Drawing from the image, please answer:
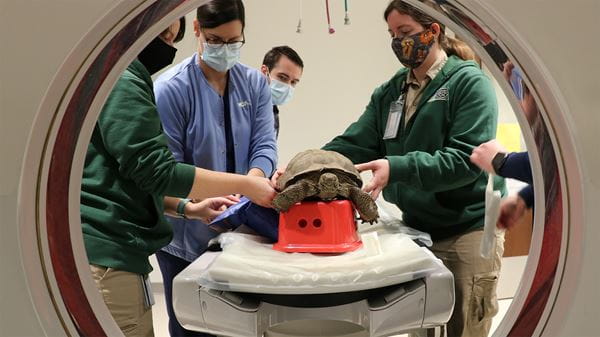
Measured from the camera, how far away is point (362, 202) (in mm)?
1396

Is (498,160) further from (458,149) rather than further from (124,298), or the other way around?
(124,298)

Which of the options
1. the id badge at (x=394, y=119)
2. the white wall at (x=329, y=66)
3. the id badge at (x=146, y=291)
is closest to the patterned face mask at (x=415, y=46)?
the id badge at (x=394, y=119)

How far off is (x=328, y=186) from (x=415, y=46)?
45cm

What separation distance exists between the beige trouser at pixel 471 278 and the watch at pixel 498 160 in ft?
1.48

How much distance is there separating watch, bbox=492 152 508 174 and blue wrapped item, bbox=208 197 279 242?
1.81 feet

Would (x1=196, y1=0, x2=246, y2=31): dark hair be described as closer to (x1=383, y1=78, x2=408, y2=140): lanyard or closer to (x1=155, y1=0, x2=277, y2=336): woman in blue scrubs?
(x1=155, y1=0, x2=277, y2=336): woman in blue scrubs

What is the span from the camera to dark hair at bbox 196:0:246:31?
4.81 ft

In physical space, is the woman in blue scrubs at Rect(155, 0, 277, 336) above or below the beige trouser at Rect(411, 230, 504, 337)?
above

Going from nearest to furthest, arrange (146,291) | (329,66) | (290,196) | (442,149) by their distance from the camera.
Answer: (146,291), (290,196), (442,149), (329,66)

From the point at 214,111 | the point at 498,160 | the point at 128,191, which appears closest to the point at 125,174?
the point at 128,191

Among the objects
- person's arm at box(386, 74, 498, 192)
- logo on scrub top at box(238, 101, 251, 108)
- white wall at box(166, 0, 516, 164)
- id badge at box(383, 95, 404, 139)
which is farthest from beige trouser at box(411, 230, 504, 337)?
white wall at box(166, 0, 516, 164)

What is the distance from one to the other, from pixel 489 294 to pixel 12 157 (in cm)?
125

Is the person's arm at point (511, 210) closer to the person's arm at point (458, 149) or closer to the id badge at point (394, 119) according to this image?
the person's arm at point (458, 149)

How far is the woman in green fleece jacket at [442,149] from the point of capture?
1.41 meters
